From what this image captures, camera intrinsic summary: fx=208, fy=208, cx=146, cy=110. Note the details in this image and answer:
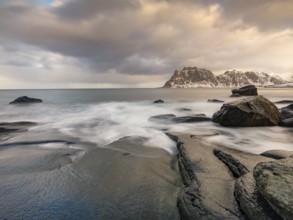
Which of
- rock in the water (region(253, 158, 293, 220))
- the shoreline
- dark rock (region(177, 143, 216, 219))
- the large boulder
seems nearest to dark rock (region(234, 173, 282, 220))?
the shoreline

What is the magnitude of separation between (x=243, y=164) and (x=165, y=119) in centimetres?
1018

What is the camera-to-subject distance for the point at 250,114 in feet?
40.2

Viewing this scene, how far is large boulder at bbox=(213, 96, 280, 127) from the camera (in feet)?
40.2

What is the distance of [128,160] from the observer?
22.0 feet

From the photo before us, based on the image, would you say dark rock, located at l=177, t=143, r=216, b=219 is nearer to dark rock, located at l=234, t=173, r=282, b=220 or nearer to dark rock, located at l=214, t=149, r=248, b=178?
dark rock, located at l=234, t=173, r=282, b=220

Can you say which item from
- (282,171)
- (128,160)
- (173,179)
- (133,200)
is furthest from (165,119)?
(282,171)

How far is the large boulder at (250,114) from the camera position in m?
12.2

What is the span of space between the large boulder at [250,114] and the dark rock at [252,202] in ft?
29.3

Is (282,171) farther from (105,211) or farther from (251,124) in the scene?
(251,124)

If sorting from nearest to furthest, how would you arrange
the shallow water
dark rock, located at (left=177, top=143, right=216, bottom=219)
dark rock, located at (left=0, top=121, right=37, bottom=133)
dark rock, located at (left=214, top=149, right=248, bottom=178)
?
dark rock, located at (left=177, top=143, right=216, bottom=219) → the shallow water → dark rock, located at (left=214, top=149, right=248, bottom=178) → dark rock, located at (left=0, top=121, right=37, bottom=133)

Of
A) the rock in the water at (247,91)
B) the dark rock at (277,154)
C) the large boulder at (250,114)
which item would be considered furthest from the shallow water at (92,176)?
the rock in the water at (247,91)

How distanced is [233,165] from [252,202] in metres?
1.87

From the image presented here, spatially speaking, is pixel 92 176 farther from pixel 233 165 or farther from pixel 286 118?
pixel 286 118

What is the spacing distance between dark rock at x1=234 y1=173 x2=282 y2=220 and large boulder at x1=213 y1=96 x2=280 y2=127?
352 inches
